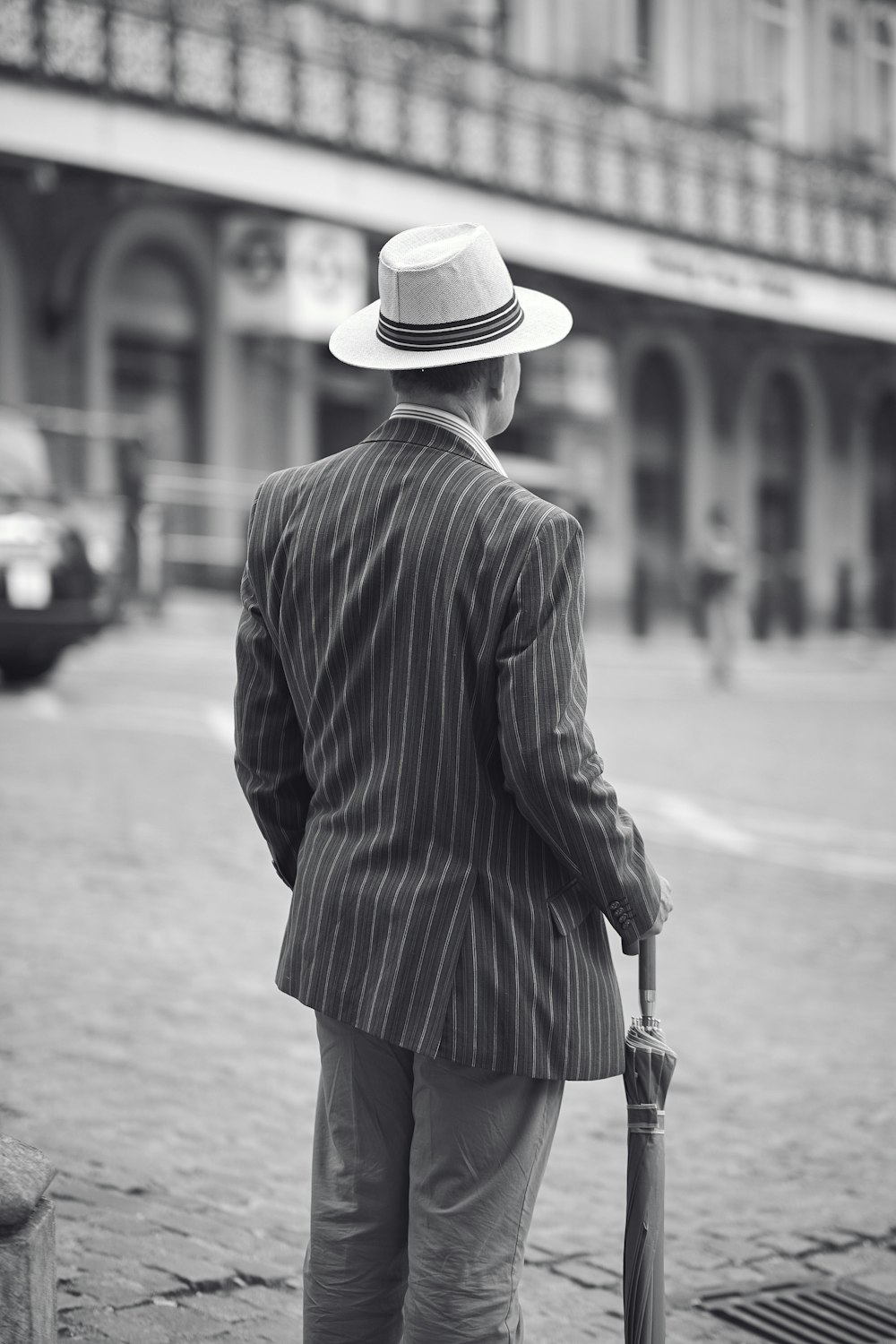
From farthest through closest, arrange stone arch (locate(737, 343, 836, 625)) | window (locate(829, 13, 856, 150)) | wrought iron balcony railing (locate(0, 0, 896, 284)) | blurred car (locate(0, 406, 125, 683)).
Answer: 1. window (locate(829, 13, 856, 150))
2. stone arch (locate(737, 343, 836, 625))
3. wrought iron balcony railing (locate(0, 0, 896, 284))
4. blurred car (locate(0, 406, 125, 683))

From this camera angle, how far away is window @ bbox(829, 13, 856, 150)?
3119 cm

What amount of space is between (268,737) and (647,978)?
68 centimetres

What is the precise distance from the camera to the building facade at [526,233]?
65.8 feet

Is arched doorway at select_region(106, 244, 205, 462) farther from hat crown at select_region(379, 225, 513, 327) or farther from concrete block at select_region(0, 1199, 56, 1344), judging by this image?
concrete block at select_region(0, 1199, 56, 1344)

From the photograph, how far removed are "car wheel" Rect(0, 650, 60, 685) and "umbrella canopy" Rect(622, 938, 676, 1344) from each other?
36.6ft

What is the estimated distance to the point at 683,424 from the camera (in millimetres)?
29609

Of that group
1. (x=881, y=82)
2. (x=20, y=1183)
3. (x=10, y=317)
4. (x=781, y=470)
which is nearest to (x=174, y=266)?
(x=10, y=317)

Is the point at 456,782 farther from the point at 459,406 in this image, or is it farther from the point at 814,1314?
the point at 814,1314

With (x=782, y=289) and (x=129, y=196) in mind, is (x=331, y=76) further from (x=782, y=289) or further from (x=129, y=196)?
(x=782, y=289)

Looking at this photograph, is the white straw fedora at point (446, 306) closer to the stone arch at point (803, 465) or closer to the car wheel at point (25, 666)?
the car wheel at point (25, 666)

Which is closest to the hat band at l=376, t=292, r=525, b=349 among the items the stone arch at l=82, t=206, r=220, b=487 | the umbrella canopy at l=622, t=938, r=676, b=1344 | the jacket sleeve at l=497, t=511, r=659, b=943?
the jacket sleeve at l=497, t=511, r=659, b=943

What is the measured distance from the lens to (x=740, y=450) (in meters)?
30.6

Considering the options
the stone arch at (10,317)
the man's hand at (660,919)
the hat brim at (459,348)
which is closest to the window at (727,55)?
the stone arch at (10,317)

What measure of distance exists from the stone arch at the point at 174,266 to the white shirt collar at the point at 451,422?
63.9ft
